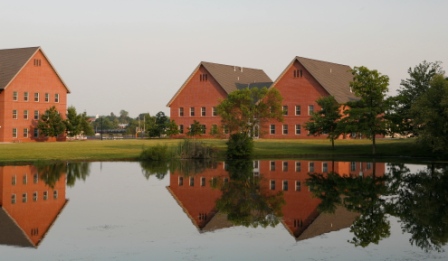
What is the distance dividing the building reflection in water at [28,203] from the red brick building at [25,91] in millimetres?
46289

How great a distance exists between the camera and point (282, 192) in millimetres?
29500

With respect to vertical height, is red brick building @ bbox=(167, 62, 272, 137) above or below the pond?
above

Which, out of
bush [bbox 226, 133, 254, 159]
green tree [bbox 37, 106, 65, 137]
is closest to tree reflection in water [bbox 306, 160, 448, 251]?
bush [bbox 226, 133, 254, 159]

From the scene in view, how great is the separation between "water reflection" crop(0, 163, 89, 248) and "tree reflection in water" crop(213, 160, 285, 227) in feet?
20.4

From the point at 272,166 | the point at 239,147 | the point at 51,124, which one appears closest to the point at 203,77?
the point at 51,124

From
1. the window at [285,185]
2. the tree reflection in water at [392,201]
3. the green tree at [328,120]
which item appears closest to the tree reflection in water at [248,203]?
the window at [285,185]

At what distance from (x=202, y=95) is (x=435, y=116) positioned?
49.7 metres

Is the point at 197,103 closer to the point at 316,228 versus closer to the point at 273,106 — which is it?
the point at 273,106

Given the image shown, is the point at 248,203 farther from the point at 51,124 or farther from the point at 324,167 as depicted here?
the point at 51,124

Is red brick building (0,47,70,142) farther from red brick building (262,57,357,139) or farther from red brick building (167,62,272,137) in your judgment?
red brick building (262,57,357,139)

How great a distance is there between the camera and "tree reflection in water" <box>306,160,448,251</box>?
745 inches

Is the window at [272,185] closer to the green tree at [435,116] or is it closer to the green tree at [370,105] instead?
the green tree at [435,116]

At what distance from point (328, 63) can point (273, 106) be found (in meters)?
30.8

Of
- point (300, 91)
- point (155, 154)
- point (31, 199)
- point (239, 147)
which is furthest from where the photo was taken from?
point (300, 91)
